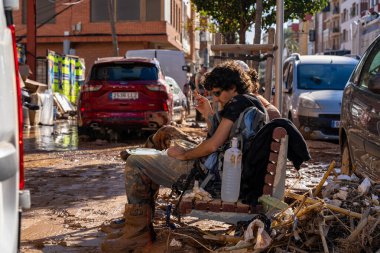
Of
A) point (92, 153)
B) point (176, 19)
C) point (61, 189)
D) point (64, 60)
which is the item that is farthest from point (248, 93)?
point (176, 19)

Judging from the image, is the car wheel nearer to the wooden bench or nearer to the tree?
the wooden bench

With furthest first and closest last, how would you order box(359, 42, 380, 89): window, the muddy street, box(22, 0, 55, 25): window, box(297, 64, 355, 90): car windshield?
box(22, 0, 55, 25): window, box(297, 64, 355, 90): car windshield, box(359, 42, 380, 89): window, the muddy street

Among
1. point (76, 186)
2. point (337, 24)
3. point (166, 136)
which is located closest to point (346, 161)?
point (166, 136)

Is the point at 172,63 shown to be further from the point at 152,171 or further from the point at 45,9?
the point at 152,171

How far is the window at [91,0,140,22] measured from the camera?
4188cm

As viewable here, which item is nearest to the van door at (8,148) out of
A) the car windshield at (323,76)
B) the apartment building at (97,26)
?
the car windshield at (323,76)

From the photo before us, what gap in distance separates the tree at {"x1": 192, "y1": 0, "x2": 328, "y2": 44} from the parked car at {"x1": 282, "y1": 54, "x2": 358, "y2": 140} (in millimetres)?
2320

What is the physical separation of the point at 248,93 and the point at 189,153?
63 centimetres

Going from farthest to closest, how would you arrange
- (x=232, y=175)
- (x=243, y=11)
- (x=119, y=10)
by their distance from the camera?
1. (x=119, y=10)
2. (x=243, y=11)
3. (x=232, y=175)

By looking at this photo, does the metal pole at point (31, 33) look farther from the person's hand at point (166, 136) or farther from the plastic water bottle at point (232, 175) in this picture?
the plastic water bottle at point (232, 175)

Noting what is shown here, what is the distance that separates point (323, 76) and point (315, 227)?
10.4m

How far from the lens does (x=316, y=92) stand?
540 inches

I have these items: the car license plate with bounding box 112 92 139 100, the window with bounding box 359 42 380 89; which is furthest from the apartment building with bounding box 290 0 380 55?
the window with bounding box 359 42 380 89

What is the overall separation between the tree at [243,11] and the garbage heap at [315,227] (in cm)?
1263
